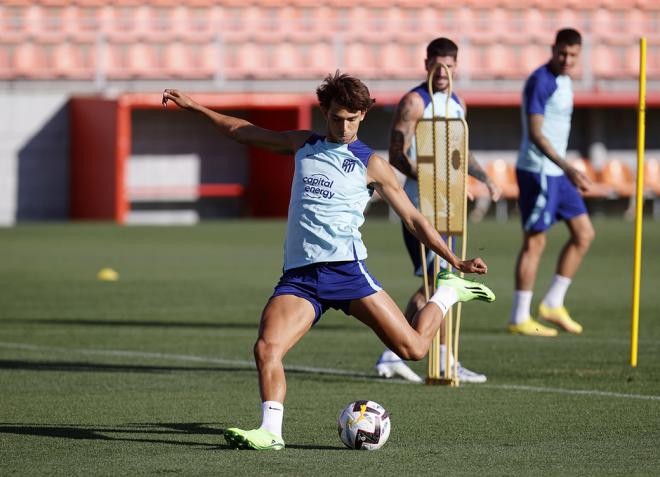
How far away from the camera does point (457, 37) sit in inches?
1293

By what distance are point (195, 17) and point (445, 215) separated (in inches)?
992

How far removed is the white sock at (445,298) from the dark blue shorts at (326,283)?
0.71 meters

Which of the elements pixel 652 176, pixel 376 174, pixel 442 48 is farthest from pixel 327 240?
pixel 652 176

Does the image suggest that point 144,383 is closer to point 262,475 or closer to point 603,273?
point 262,475

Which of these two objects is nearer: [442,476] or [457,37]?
[442,476]

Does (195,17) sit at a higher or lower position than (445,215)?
higher

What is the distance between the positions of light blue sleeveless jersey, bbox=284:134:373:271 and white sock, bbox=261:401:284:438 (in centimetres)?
70

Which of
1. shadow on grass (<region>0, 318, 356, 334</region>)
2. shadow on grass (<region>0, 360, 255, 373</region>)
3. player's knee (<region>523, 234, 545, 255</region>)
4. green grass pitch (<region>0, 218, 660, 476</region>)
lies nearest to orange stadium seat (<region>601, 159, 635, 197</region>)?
green grass pitch (<region>0, 218, 660, 476</region>)

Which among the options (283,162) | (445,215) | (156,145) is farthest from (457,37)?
(445,215)

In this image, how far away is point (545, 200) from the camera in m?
12.0

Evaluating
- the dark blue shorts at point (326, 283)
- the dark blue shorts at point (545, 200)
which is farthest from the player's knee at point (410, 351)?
the dark blue shorts at point (545, 200)

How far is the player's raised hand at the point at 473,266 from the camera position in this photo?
6.72 m

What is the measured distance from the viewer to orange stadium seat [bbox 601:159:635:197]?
107 ft

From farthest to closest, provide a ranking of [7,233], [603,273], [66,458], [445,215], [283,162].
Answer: [283,162] → [7,233] → [603,273] → [445,215] → [66,458]
